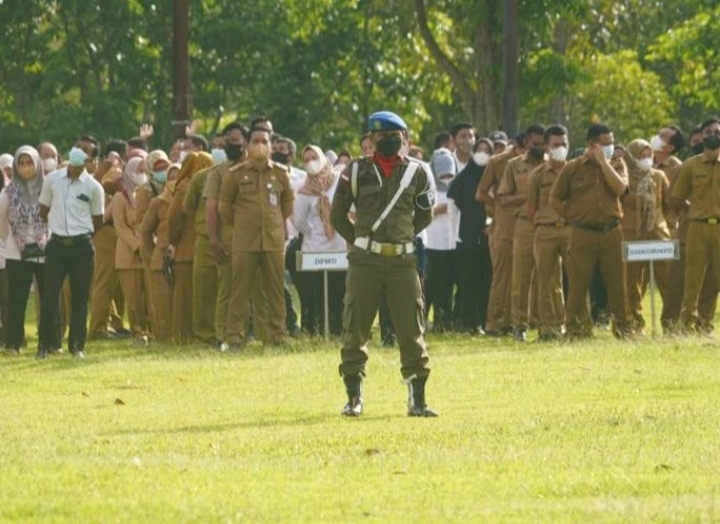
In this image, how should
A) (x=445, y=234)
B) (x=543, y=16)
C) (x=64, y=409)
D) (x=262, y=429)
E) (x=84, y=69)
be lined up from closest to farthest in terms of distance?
(x=262, y=429) → (x=64, y=409) → (x=445, y=234) → (x=543, y=16) → (x=84, y=69)

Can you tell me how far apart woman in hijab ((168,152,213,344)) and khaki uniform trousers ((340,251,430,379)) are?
8664 millimetres

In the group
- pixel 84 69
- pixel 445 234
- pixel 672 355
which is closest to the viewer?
pixel 672 355

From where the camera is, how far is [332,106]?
62.8 metres

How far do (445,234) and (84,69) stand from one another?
3112 cm

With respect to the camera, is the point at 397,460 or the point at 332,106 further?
the point at 332,106

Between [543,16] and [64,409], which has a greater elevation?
[543,16]

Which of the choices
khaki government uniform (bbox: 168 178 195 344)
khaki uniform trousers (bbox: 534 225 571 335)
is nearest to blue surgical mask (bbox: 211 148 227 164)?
khaki government uniform (bbox: 168 178 195 344)

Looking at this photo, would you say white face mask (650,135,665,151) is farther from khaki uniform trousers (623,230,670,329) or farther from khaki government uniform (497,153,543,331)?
khaki government uniform (497,153,543,331)

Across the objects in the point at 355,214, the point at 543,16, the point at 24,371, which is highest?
the point at 543,16

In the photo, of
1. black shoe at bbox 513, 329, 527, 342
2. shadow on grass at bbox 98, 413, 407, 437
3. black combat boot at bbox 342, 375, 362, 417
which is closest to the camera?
shadow on grass at bbox 98, 413, 407, 437

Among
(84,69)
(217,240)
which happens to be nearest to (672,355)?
(217,240)

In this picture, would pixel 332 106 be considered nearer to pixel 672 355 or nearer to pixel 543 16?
pixel 543 16

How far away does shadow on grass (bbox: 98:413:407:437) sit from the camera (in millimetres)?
17016

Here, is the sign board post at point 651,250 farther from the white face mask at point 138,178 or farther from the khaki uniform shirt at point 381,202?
the khaki uniform shirt at point 381,202
